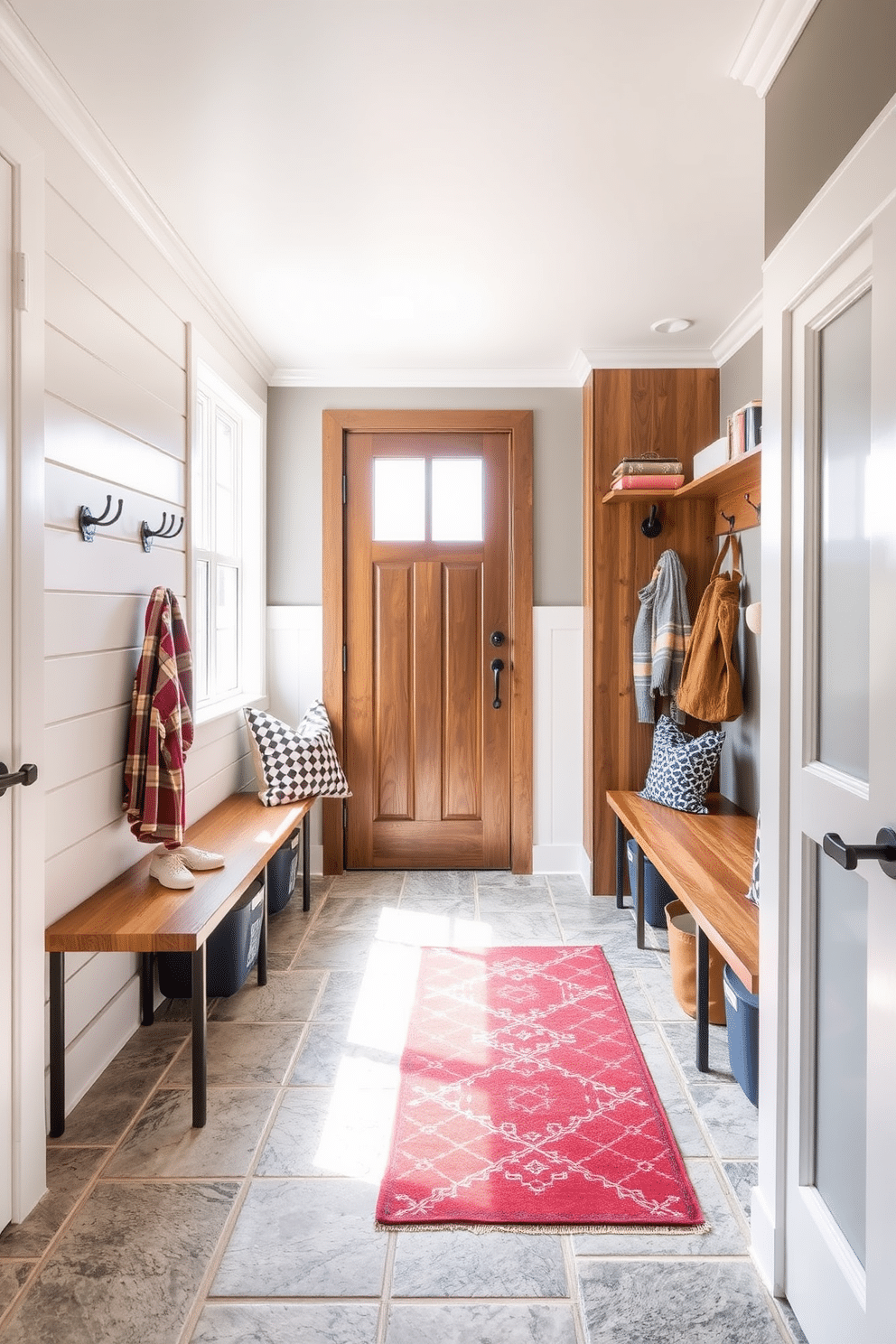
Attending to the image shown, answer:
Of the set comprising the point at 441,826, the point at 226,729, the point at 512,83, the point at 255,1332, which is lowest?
the point at 255,1332

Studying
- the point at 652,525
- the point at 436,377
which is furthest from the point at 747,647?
the point at 436,377

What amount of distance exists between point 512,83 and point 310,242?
1.00 metres

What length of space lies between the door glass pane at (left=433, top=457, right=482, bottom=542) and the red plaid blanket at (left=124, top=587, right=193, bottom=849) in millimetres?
1857

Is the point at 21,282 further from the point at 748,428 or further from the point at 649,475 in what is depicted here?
the point at 649,475

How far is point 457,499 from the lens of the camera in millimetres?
4117

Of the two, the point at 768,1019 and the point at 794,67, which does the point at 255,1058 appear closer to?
the point at 768,1019

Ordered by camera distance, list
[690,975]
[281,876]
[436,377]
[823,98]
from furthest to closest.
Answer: [436,377] < [281,876] < [690,975] < [823,98]

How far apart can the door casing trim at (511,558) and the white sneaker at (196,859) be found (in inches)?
61.1

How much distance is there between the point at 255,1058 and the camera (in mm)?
2420

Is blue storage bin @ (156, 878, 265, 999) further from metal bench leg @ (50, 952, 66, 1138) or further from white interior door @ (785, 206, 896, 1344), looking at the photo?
white interior door @ (785, 206, 896, 1344)

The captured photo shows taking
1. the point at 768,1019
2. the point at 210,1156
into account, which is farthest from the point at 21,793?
the point at 768,1019

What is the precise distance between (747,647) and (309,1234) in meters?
2.57

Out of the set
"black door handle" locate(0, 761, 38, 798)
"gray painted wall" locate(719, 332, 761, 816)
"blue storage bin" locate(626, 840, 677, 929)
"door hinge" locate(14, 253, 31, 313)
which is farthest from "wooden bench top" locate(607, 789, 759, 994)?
"door hinge" locate(14, 253, 31, 313)

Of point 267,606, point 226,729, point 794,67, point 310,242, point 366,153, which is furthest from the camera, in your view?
point 267,606
